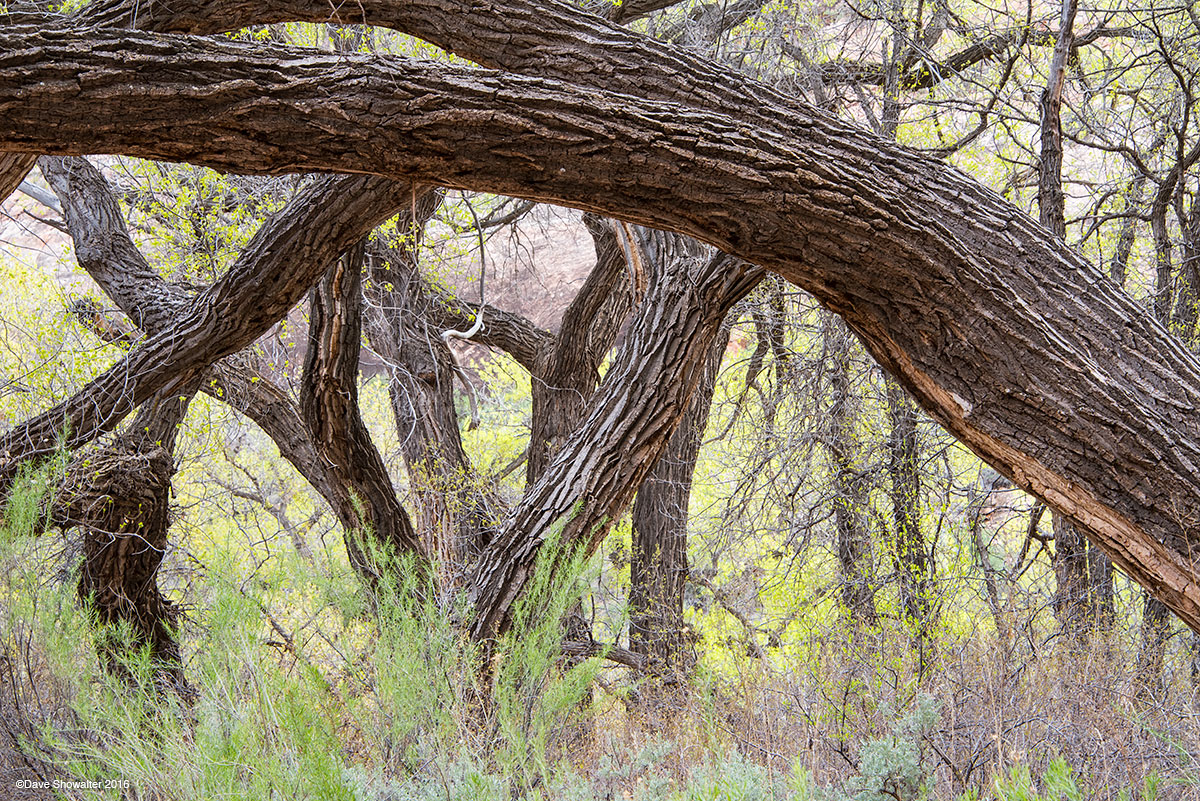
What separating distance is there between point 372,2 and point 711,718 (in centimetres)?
312

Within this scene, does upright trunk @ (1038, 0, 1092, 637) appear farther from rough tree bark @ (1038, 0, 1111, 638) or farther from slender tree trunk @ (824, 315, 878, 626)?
slender tree trunk @ (824, 315, 878, 626)

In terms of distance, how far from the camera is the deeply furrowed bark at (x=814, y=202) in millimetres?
2312

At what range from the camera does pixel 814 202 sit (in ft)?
8.67

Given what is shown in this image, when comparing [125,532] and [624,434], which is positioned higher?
[624,434]

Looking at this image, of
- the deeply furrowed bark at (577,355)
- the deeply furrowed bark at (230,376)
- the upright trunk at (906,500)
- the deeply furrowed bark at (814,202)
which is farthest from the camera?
the deeply furrowed bark at (577,355)

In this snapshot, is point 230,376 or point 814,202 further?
point 230,376

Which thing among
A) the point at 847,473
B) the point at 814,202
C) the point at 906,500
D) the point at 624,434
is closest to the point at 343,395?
the point at 624,434

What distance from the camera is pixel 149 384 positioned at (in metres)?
4.44

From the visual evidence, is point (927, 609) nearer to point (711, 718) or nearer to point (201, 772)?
point (711, 718)

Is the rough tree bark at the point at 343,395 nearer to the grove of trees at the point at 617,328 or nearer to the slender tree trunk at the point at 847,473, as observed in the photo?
the grove of trees at the point at 617,328

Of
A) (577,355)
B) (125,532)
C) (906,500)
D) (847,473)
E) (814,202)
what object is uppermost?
(577,355)

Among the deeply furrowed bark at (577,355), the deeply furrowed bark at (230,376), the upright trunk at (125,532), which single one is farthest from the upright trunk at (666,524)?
the upright trunk at (125,532)

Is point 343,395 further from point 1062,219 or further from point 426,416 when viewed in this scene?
point 1062,219

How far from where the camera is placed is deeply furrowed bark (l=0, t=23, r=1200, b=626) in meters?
2.31
